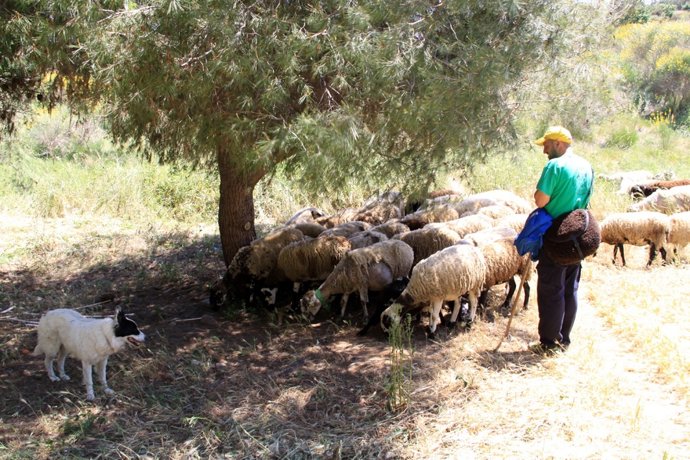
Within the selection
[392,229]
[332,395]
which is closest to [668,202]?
[392,229]

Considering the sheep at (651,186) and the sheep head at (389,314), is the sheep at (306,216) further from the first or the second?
the sheep at (651,186)

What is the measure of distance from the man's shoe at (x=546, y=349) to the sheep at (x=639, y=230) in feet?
12.0

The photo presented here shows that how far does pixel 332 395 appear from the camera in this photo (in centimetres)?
504

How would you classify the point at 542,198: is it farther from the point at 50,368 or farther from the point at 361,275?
the point at 50,368

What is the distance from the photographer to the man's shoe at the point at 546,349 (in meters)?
5.41

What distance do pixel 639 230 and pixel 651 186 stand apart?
10.4 feet

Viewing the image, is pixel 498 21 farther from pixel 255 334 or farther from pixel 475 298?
pixel 255 334

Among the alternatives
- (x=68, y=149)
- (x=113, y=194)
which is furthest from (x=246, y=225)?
(x=68, y=149)

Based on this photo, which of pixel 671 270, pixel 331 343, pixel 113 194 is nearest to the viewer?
pixel 331 343

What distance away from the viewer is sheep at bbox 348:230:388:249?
7789mm

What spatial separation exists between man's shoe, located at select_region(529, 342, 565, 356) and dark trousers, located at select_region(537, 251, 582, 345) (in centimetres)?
3

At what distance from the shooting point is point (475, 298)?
6445 mm

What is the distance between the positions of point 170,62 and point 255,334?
3.03 meters

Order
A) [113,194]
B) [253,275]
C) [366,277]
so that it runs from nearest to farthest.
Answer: [366,277], [253,275], [113,194]
